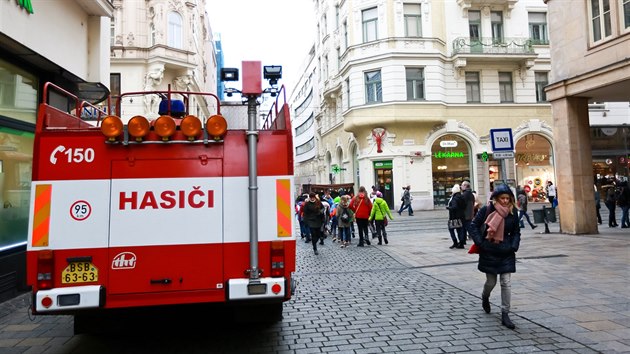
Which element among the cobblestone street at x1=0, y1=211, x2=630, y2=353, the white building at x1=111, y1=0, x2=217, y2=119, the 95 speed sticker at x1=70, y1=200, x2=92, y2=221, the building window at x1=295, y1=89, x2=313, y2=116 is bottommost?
the cobblestone street at x1=0, y1=211, x2=630, y2=353

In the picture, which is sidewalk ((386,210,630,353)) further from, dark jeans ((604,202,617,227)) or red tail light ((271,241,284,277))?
red tail light ((271,241,284,277))

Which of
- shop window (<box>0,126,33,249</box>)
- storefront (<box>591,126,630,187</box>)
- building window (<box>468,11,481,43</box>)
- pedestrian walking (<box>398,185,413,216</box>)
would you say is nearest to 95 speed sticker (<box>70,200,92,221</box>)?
shop window (<box>0,126,33,249</box>)

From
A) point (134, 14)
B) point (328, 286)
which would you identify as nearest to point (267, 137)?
point (328, 286)

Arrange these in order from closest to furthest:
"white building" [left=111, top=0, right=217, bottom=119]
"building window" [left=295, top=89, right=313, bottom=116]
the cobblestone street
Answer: the cobblestone street < "white building" [left=111, top=0, right=217, bottom=119] < "building window" [left=295, top=89, right=313, bottom=116]

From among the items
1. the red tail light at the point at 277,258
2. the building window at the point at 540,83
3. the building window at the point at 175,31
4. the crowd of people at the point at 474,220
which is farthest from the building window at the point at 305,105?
the red tail light at the point at 277,258

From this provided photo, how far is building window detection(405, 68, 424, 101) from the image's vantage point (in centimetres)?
Result: 2655

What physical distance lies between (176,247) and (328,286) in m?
4.13

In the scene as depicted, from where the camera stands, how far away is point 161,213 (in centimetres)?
414

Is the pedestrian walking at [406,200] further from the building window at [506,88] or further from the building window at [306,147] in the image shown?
the building window at [306,147]

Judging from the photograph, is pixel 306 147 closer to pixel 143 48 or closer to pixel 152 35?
pixel 152 35

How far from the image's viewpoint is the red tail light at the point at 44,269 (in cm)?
386

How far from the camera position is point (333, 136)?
3662 cm

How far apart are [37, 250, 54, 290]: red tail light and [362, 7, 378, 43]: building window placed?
25764mm

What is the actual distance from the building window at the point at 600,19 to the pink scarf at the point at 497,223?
970cm
